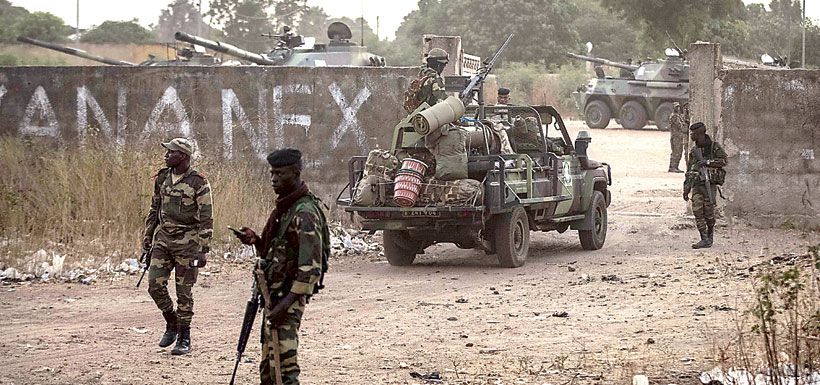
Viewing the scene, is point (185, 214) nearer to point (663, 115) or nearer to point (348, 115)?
point (348, 115)

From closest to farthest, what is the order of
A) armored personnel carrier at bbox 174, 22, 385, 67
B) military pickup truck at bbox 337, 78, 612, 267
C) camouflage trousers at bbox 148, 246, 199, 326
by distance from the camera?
camouflage trousers at bbox 148, 246, 199, 326 → military pickup truck at bbox 337, 78, 612, 267 → armored personnel carrier at bbox 174, 22, 385, 67

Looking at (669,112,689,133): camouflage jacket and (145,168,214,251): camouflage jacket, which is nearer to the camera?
(145,168,214,251): camouflage jacket

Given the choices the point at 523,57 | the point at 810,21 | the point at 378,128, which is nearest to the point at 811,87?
the point at 378,128

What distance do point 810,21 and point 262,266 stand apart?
156ft

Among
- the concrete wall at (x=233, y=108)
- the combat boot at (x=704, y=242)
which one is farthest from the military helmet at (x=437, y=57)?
the combat boot at (x=704, y=242)

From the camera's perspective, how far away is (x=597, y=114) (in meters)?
37.7

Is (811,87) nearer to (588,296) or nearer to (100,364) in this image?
(588,296)

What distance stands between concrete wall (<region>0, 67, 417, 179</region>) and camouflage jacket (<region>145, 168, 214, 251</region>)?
23.9ft

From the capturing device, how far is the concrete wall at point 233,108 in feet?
53.0

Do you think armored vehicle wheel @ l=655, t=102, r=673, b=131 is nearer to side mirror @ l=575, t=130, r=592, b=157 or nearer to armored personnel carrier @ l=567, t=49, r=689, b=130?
armored personnel carrier @ l=567, t=49, r=689, b=130

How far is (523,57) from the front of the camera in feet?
193

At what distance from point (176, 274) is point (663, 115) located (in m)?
28.8

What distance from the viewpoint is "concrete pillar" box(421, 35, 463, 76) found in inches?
661

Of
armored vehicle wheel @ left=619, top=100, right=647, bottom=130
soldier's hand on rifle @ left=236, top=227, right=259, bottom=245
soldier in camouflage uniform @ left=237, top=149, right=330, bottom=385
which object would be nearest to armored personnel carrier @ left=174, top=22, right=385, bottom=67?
armored vehicle wheel @ left=619, top=100, right=647, bottom=130
